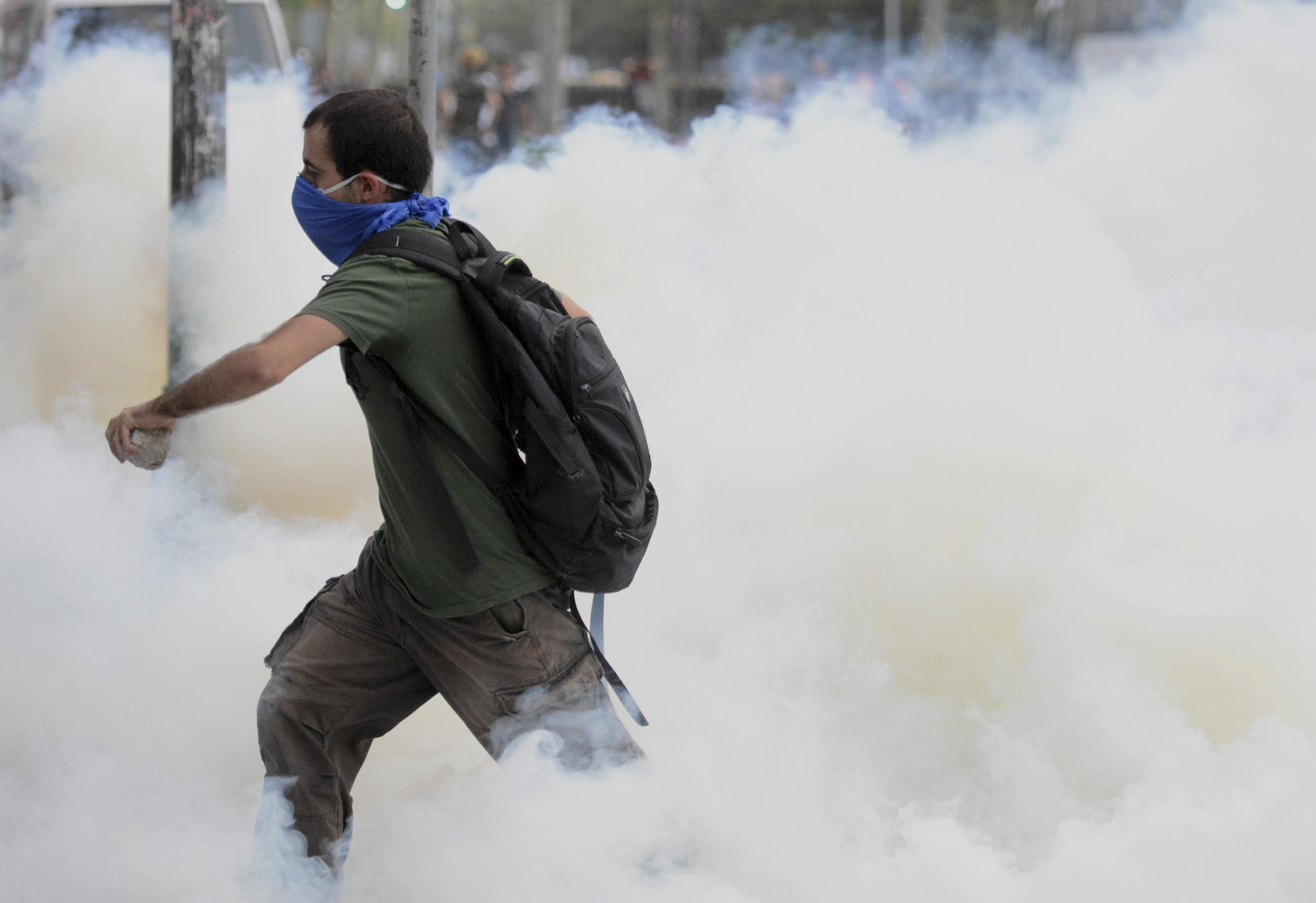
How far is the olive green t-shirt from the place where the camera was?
1865 millimetres

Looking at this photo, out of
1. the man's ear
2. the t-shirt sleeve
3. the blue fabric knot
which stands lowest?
the t-shirt sleeve

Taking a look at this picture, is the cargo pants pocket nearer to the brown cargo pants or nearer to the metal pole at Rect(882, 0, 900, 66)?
the brown cargo pants

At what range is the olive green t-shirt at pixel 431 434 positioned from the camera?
1.87 meters

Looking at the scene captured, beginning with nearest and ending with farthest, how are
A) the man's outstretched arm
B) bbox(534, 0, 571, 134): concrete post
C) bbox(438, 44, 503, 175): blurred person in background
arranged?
the man's outstretched arm → bbox(438, 44, 503, 175): blurred person in background → bbox(534, 0, 571, 134): concrete post

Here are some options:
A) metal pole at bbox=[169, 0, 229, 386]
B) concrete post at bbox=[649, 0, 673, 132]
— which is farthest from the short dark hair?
concrete post at bbox=[649, 0, 673, 132]

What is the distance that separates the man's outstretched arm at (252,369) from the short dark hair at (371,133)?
34 centimetres

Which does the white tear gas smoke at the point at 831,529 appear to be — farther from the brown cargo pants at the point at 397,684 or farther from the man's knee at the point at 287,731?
the man's knee at the point at 287,731

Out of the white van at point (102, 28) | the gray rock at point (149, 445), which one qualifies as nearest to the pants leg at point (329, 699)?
the gray rock at point (149, 445)

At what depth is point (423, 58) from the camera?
333 centimetres

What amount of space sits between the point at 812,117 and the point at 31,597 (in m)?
2.67

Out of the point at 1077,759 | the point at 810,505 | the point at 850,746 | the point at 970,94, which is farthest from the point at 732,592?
the point at 970,94

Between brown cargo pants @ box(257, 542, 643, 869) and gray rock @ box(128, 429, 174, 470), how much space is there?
433 millimetres

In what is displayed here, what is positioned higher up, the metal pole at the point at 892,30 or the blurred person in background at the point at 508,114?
the blurred person in background at the point at 508,114

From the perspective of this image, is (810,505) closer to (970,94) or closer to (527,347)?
(527,347)
